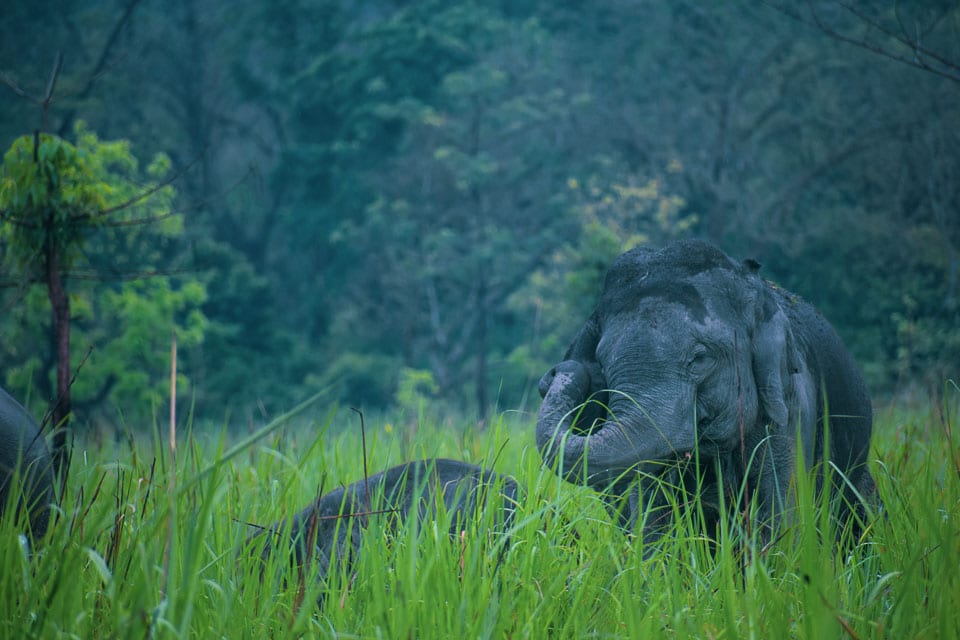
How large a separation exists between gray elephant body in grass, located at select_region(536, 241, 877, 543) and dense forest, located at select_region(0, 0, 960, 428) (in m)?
13.9

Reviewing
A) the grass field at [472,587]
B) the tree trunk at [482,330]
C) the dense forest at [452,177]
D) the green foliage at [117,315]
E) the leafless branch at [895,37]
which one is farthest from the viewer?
the tree trunk at [482,330]

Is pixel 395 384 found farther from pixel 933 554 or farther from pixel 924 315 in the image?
pixel 933 554

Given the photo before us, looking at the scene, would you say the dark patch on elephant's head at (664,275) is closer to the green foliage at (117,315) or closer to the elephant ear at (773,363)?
the elephant ear at (773,363)

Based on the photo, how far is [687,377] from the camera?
313cm

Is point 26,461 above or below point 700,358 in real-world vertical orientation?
below

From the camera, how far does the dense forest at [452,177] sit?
1964cm

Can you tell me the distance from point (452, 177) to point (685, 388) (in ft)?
83.3

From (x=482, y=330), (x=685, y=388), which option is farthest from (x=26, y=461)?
(x=482, y=330)

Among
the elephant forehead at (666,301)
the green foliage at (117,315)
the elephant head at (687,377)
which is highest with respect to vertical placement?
the elephant forehead at (666,301)

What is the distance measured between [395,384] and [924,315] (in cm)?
1443

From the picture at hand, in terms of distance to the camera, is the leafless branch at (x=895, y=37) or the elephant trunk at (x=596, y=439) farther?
the leafless branch at (x=895, y=37)

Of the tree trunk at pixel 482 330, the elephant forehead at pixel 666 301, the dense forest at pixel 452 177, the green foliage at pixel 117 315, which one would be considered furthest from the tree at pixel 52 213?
the tree trunk at pixel 482 330

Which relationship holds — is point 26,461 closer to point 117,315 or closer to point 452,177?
point 117,315

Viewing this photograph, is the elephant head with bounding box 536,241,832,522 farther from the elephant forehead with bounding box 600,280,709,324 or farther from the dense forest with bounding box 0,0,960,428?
the dense forest with bounding box 0,0,960,428
